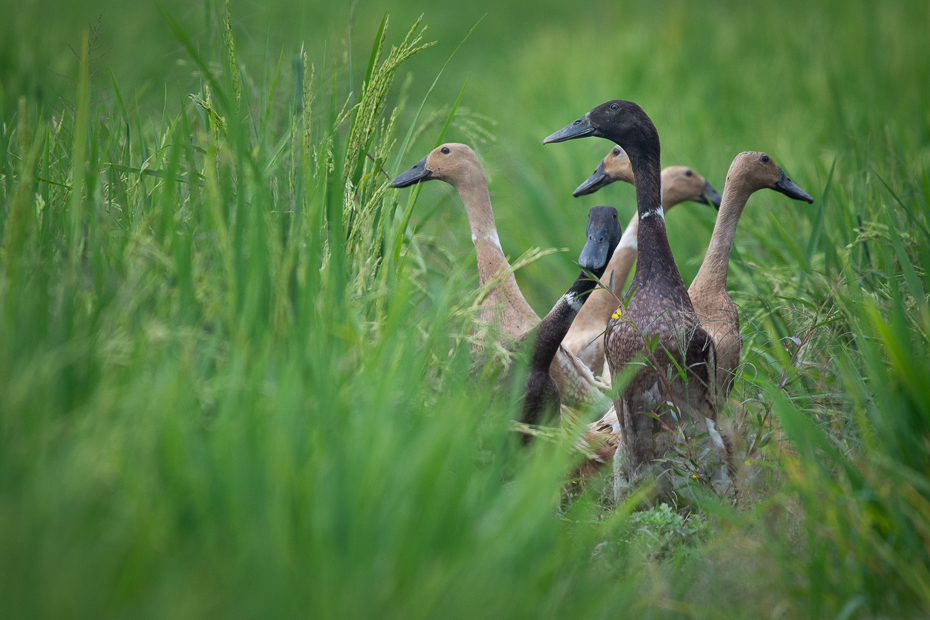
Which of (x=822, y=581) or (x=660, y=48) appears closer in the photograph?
(x=822, y=581)

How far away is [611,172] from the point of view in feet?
11.3

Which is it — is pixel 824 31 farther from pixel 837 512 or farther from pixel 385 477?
pixel 385 477

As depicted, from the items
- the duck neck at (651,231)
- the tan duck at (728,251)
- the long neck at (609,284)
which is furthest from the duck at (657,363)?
the long neck at (609,284)

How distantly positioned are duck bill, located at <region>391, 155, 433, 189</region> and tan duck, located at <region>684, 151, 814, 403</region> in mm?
1123

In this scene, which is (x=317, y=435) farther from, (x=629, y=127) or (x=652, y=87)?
(x=652, y=87)

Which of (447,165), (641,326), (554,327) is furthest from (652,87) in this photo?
(641,326)

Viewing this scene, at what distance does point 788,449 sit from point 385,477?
1.40 m

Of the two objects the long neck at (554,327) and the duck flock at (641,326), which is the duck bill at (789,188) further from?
the long neck at (554,327)

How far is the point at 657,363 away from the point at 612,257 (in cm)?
131

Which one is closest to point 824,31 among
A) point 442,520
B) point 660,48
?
point 660,48

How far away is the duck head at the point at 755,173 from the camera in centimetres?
283

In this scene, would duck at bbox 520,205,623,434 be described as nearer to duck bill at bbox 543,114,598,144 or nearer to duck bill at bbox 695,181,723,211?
duck bill at bbox 543,114,598,144

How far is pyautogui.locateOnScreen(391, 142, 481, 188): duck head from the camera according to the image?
3.04m

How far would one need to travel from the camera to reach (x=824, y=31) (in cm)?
649
